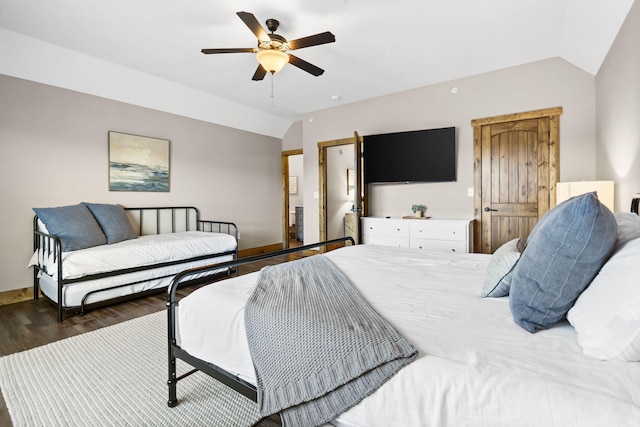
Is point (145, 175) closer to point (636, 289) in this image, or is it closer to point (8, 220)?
Answer: point (8, 220)

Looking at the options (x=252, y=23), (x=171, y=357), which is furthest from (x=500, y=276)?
(x=252, y=23)

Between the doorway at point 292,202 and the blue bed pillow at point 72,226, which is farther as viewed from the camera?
the doorway at point 292,202

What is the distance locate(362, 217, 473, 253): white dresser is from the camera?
3.87 m

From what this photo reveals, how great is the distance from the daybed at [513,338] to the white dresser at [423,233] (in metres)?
2.46

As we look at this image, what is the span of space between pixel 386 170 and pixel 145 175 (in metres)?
3.40

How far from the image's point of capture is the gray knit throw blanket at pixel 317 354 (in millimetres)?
958

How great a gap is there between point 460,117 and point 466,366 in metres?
3.98

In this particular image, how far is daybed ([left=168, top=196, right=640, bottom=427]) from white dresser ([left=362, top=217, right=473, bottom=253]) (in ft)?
8.08

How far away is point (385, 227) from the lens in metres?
4.41

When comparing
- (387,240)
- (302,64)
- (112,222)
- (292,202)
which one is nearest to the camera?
(302,64)

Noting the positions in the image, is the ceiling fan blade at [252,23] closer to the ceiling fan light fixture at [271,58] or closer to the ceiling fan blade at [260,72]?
the ceiling fan light fixture at [271,58]

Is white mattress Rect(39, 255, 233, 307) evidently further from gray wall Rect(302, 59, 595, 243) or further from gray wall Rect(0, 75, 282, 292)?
gray wall Rect(302, 59, 595, 243)

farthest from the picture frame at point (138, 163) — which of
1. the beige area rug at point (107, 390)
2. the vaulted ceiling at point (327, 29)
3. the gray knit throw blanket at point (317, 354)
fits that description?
the gray knit throw blanket at point (317, 354)

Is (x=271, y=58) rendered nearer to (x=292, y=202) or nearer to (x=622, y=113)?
(x=622, y=113)
